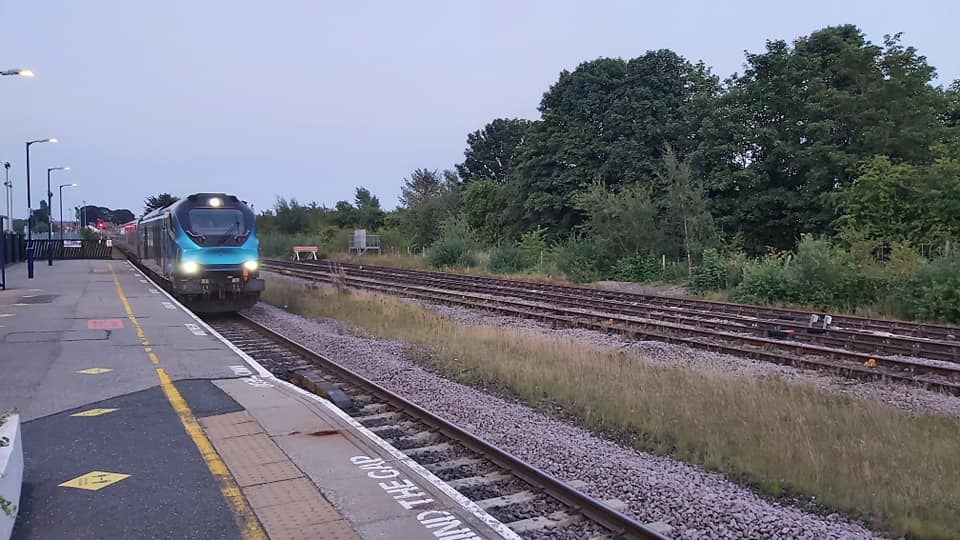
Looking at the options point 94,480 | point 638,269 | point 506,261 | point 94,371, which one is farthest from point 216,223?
point 506,261

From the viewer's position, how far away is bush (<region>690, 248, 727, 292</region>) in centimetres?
2609

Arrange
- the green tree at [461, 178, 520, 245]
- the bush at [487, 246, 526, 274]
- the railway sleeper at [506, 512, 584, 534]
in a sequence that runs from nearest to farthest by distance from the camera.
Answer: the railway sleeper at [506, 512, 584, 534] < the bush at [487, 246, 526, 274] < the green tree at [461, 178, 520, 245]

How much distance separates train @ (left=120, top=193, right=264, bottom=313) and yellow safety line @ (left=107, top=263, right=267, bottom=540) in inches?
311

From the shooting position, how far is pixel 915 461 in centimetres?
672

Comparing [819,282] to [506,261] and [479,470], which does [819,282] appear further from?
[506,261]

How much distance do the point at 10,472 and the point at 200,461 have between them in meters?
1.62

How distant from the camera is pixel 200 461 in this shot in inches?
253

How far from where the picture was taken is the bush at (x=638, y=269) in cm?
3119

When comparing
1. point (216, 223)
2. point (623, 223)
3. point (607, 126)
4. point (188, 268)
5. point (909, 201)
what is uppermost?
point (607, 126)

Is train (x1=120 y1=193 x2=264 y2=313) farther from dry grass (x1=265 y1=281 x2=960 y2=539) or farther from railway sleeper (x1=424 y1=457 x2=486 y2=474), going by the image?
railway sleeper (x1=424 y1=457 x2=486 y2=474)

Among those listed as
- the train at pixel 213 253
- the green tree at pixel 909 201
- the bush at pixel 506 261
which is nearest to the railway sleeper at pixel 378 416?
the train at pixel 213 253

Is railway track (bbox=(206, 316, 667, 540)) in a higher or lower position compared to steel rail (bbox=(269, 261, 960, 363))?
lower

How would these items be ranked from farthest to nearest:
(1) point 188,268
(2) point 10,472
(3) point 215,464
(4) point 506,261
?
(4) point 506,261
(1) point 188,268
(3) point 215,464
(2) point 10,472

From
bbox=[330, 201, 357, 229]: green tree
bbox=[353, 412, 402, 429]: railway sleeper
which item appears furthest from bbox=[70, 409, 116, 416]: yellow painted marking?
bbox=[330, 201, 357, 229]: green tree
